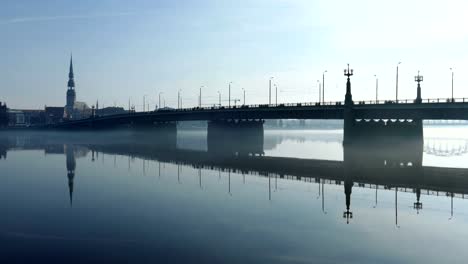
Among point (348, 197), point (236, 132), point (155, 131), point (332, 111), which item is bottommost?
→ point (348, 197)

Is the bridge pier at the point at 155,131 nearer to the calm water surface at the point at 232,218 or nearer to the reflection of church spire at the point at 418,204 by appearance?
the calm water surface at the point at 232,218

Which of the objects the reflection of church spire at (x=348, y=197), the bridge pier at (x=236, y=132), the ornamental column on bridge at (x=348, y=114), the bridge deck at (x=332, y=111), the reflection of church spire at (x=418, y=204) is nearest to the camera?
the reflection of church spire at (x=348, y=197)

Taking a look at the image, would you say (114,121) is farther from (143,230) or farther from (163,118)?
(143,230)

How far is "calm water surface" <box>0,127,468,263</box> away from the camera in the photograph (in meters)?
22.6

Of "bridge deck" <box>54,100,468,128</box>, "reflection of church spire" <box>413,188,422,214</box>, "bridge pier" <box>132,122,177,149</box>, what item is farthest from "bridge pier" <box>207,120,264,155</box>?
"reflection of church spire" <box>413,188,422,214</box>

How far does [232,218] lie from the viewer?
31.0m

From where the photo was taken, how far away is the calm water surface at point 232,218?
74.1 feet

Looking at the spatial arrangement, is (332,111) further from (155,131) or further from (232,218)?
(155,131)

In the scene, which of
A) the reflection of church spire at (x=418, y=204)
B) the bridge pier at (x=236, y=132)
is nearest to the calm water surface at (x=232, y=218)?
the reflection of church spire at (x=418, y=204)

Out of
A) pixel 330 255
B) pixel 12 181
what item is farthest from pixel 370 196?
pixel 12 181

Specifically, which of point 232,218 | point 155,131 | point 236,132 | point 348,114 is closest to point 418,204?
point 232,218

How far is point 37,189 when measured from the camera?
4388 cm

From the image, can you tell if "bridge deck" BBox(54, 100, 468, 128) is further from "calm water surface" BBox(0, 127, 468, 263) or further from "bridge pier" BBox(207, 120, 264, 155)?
"calm water surface" BBox(0, 127, 468, 263)

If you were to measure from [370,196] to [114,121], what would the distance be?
15846cm
